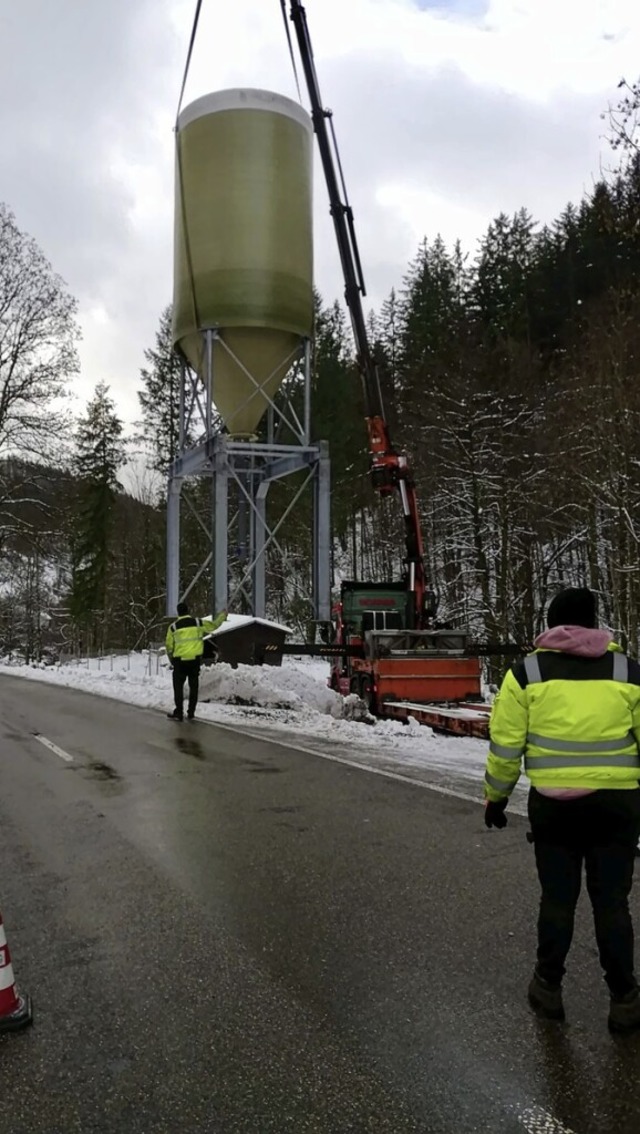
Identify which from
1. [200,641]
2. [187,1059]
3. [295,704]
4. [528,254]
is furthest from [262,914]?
[528,254]

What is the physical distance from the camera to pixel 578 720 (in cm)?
342

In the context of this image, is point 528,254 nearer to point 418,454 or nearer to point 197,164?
point 418,454

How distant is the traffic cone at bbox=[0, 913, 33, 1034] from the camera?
334 centimetres

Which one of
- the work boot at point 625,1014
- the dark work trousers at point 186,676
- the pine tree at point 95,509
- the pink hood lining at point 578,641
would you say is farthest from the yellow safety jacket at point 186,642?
the pine tree at point 95,509

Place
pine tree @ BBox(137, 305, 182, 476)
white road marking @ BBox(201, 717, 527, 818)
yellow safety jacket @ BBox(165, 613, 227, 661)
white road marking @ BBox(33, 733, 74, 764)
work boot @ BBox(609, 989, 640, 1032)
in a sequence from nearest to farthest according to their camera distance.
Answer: work boot @ BBox(609, 989, 640, 1032) < white road marking @ BBox(201, 717, 527, 818) < white road marking @ BBox(33, 733, 74, 764) < yellow safety jacket @ BBox(165, 613, 227, 661) < pine tree @ BBox(137, 305, 182, 476)

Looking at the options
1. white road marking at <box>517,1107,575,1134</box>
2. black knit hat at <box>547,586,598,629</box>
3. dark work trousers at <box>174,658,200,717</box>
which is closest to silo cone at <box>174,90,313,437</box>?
dark work trousers at <box>174,658,200,717</box>

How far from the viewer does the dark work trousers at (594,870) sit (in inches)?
132

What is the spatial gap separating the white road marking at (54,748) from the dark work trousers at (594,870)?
23.3ft

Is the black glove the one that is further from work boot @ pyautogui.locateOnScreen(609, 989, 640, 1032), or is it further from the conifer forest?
the conifer forest

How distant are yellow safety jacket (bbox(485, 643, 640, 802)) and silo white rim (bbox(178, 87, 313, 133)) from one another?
18.0 metres

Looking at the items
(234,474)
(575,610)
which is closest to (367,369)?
(234,474)

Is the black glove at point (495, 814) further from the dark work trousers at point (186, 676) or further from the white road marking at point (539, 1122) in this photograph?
the dark work trousers at point (186, 676)

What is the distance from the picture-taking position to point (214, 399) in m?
19.5

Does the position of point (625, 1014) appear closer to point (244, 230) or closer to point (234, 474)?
point (234, 474)
